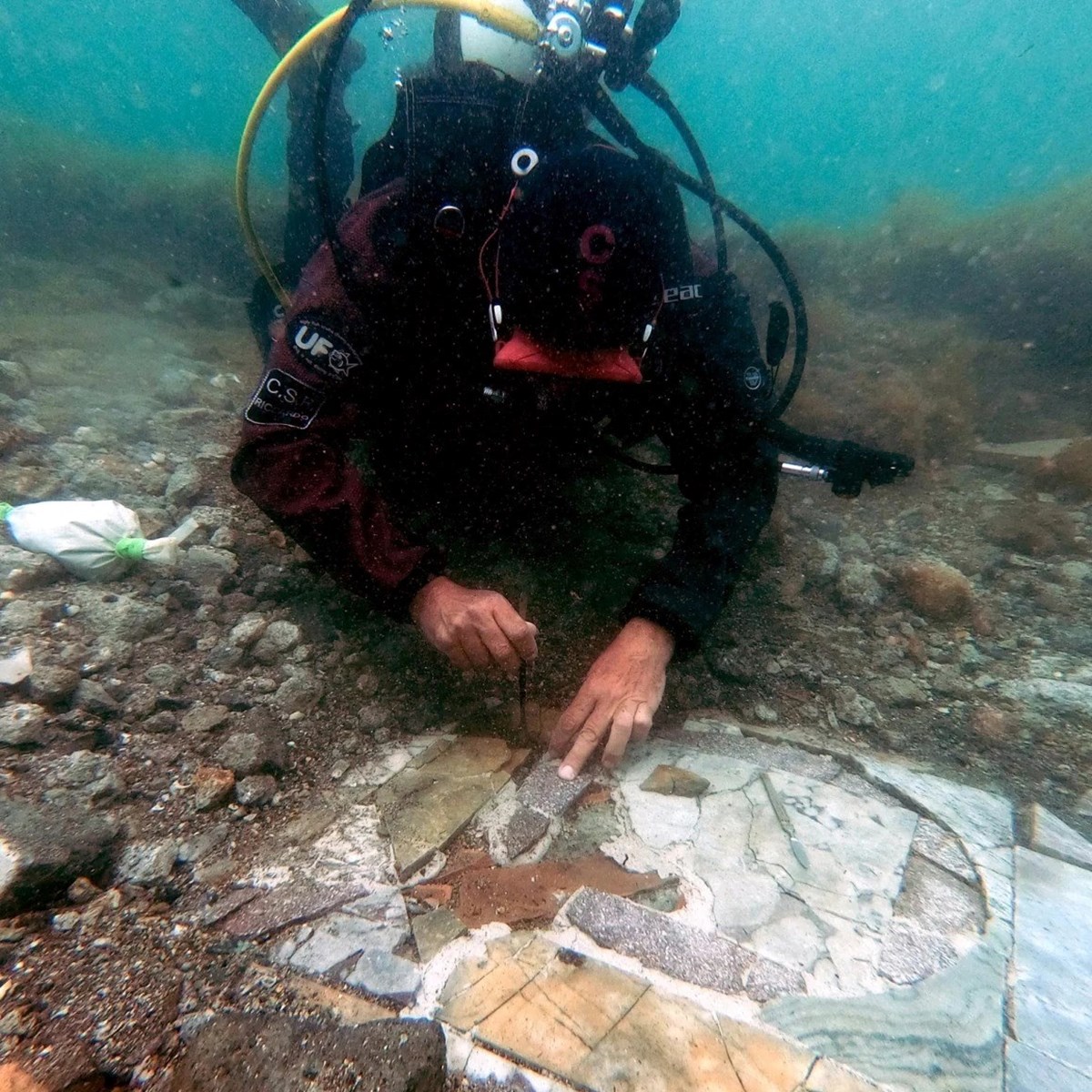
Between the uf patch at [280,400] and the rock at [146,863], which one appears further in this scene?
the uf patch at [280,400]

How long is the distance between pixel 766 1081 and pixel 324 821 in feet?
3.94

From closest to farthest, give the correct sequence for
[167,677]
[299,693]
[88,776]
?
[88,776], [167,677], [299,693]

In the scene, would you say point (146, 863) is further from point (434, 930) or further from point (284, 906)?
point (434, 930)

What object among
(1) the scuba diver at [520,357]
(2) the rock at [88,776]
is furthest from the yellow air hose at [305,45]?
(2) the rock at [88,776]

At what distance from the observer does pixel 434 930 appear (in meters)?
1.33

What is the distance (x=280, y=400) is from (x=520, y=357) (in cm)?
80

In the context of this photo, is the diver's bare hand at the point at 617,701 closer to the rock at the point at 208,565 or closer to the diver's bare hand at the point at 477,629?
the diver's bare hand at the point at 477,629

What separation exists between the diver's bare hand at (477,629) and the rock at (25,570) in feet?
4.73

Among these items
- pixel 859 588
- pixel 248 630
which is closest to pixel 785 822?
pixel 859 588

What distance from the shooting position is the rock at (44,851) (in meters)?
1.24

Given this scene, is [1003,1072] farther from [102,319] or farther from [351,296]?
[102,319]

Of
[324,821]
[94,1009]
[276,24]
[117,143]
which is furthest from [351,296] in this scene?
[117,143]

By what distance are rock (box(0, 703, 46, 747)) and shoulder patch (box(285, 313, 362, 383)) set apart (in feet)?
4.16

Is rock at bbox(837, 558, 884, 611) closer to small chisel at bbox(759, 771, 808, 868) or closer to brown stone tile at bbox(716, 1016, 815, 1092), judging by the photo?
small chisel at bbox(759, 771, 808, 868)
